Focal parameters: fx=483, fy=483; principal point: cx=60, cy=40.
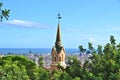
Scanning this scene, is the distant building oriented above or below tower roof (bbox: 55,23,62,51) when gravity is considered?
below

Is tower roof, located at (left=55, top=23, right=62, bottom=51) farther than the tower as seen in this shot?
Yes

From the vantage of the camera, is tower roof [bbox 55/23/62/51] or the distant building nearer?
the distant building

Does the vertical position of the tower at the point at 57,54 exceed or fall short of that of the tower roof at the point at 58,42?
it falls short

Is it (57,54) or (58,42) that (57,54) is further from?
(58,42)

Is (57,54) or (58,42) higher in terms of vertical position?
(58,42)

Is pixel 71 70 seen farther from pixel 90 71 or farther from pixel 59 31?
pixel 59 31

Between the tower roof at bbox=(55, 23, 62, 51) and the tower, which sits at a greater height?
the tower roof at bbox=(55, 23, 62, 51)

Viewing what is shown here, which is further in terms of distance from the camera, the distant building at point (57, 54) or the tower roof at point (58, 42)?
the tower roof at point (58, 42)

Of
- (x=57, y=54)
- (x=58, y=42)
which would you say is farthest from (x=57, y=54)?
(x=58, y=42)

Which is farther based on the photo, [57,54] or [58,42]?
[58,42]

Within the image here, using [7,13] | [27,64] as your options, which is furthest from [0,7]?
[27,64]

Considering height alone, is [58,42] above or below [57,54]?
above

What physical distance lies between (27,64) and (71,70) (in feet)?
66.9

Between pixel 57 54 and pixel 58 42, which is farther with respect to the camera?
pixel 58 42
